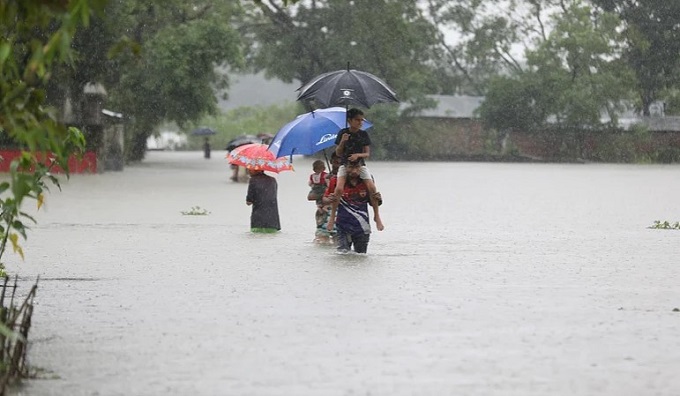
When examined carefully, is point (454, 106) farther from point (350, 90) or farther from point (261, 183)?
point (350, 90)

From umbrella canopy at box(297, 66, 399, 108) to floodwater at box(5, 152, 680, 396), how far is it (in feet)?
6.08

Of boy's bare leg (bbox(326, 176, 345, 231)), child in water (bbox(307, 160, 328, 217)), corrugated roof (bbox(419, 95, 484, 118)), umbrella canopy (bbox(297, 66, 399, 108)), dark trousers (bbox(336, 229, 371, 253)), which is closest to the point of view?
boy's bare leg (bbox(326, 176, 345, 231))

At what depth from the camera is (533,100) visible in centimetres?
8738

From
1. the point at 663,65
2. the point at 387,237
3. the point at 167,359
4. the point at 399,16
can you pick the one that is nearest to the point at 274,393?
the point at 167,359

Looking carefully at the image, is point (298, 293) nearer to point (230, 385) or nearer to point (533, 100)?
point (230, 385)

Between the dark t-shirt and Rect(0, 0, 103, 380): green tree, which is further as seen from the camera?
the dark t-shirt

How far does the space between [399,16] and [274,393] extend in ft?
249

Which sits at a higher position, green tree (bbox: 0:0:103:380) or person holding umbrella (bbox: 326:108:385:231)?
green tree (bbox: 0:0:103:380)

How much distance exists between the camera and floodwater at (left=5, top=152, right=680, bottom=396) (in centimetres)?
793

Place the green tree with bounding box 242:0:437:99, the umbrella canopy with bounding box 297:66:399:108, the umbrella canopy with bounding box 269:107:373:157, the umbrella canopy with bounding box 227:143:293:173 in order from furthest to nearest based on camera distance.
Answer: the green tree with bounding box 242:0:437:99 → the umbrella canopy with bounding box 227:143:293:173 → the umbrella canopy with bounding box 269:107:373:157 → the umbrella canopy with bounding box 297:66:399:108

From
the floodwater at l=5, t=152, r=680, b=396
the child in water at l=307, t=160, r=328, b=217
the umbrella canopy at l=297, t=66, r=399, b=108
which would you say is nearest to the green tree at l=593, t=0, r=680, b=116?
the floodwater at l=5, t=152, r=680, b=396

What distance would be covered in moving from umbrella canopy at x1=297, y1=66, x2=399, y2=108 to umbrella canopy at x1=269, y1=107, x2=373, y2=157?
0.39 meters

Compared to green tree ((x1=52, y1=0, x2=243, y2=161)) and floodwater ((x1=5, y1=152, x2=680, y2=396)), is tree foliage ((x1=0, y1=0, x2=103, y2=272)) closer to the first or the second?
floodwater ((x1=5, y1=152, x2=680, y2=396))

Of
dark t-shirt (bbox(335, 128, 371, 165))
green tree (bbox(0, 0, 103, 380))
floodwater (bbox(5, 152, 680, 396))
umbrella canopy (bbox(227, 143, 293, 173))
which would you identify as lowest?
floodwater (bbox(5, 152, 680, 396))
